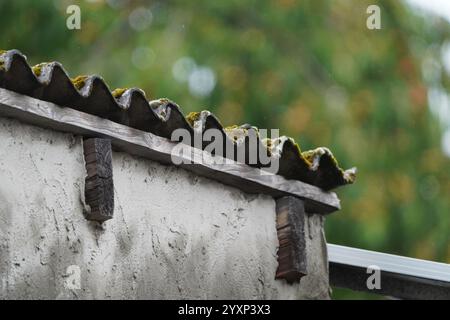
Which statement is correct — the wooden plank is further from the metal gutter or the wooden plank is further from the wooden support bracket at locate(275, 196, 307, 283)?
the metal gutter

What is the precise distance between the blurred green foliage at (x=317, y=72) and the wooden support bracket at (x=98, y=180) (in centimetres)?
688

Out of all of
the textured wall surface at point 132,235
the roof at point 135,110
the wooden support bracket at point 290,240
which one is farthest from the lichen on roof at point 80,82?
the wooden support bracket at point 290,240

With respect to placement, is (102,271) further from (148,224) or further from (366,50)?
(366,50)

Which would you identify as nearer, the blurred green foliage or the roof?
the roof

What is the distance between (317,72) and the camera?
11.8 metres

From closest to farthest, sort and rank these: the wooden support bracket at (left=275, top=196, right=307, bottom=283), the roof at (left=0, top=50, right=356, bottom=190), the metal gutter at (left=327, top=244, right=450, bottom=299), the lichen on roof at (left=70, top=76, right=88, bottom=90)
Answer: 1. the roof at (left=0, top=50, right=356, bottom=190)
2. the lichen on roof at (left=70, top=76, right=88, bottom=90)
3. the wooden support bracket at (left=275, top=196, right=307, bottom=283)
4. the metal gutter at (left=327, top=244, right=450, bottom=299)

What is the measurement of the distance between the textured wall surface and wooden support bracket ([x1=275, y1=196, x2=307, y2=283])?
33 mm

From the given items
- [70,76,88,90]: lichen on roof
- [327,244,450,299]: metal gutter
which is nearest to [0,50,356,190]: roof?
[70,76,88,90]: lichen on roof

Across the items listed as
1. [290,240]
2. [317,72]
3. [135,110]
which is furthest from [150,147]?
[317,72]

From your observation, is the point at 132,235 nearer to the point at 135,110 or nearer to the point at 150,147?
the point at 150,147

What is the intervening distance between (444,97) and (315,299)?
24.5 feet

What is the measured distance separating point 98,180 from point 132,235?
263 millimetres

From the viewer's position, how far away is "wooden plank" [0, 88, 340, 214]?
356 cm
